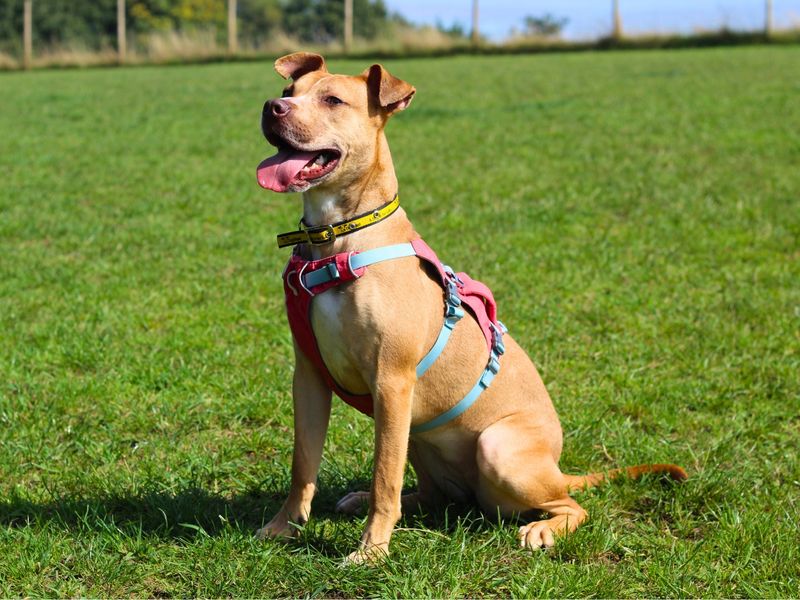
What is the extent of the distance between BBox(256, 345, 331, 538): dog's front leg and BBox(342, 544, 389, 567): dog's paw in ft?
1.08

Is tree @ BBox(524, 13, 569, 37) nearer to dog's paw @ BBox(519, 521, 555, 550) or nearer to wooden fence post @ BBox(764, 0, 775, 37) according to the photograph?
wooden fence post @ BBox(764, 0, 775, 37)

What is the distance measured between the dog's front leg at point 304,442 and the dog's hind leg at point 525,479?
62cm

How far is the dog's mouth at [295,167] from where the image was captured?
3029mm

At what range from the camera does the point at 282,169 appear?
304cm

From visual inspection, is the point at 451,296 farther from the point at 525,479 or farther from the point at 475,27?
the point at 475,27

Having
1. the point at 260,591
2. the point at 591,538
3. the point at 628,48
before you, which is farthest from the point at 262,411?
→ the point at 628,48

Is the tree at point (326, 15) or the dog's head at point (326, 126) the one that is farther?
the tree at point (326, 15)

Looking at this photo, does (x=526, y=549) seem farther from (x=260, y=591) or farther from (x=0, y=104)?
(x=0, y=104)

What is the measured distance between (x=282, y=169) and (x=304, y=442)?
106cm

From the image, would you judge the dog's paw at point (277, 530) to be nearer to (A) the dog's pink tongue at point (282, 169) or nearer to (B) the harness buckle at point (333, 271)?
(B) the harness buckle at point (333, 271)

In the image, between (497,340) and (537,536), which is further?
(497,340)

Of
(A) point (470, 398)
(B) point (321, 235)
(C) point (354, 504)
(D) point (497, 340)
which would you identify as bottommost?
(C) point (354, 504)

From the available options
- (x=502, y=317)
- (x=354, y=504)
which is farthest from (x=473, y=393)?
(x=502, y=317)

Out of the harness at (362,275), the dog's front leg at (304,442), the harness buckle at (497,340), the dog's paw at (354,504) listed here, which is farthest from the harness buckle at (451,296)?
the dog's paw at (354,504)
